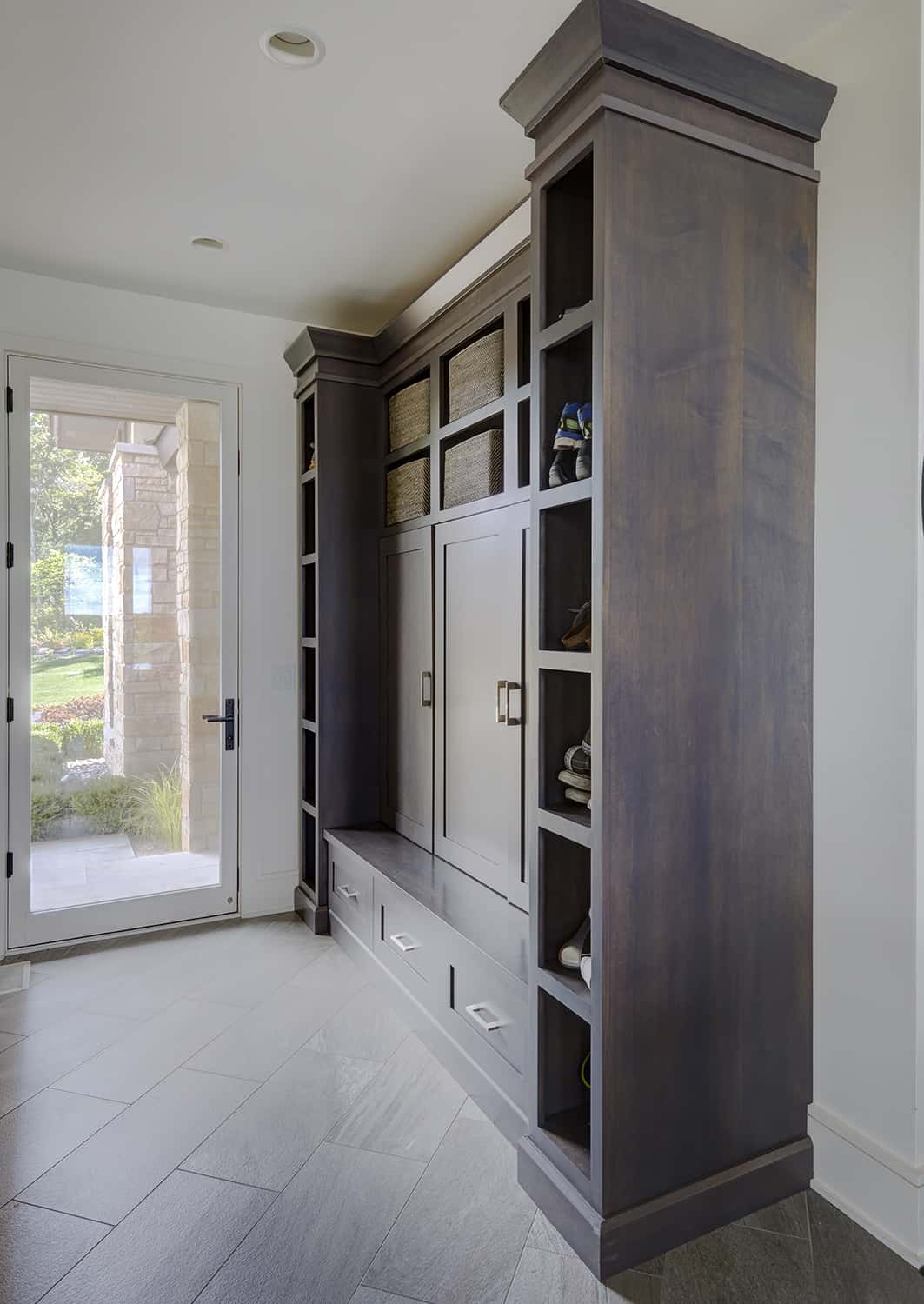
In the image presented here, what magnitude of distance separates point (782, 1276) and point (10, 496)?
344cm

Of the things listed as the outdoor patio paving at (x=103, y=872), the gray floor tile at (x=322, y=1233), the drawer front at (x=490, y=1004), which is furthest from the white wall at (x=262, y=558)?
the gray floor tile at (x=322, y=1233)

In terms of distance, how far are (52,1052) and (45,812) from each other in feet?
3.58

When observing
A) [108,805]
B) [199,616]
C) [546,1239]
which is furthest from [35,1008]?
[546,1239]

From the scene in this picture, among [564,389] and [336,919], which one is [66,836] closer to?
[336,919]

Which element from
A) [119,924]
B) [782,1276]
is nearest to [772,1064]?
[782,1276]

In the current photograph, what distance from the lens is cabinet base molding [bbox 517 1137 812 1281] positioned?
1661mm

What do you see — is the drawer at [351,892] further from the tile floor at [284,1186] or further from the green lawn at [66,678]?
the green lawn at [66,678]

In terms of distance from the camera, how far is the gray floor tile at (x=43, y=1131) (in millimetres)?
1986

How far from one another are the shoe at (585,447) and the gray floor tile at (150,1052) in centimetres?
195

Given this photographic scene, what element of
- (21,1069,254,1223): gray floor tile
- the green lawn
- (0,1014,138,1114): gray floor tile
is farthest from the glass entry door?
(21,1069,254,1223): gray floor tile

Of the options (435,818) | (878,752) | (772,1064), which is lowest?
(772,1064)

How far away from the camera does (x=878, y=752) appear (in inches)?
69.6

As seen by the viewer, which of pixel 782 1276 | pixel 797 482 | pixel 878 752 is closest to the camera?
pixel 782 1276

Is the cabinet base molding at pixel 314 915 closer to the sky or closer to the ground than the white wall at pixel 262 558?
closer to the ground
